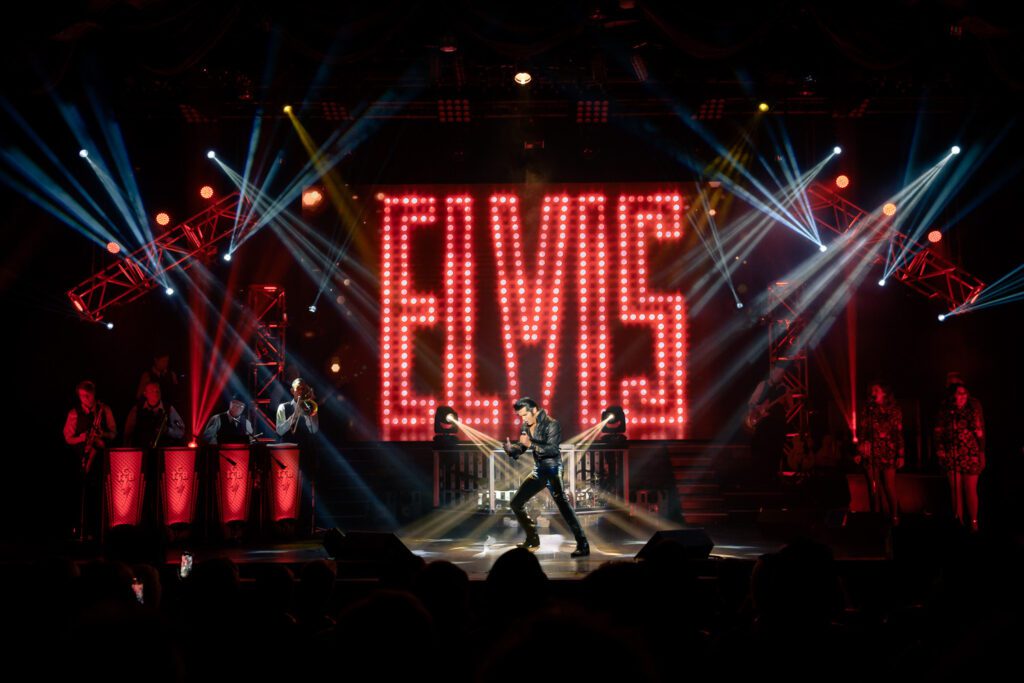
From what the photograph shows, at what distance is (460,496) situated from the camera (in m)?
11.7

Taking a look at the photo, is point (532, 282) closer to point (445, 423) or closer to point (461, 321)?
point (461, 321)

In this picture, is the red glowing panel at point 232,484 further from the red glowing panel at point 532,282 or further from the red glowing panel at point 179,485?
the red glowing panel at point 532,282

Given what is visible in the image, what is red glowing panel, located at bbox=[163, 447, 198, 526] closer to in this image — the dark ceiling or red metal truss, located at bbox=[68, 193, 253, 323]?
red metal truss, located at bbox=[68, 193, 253, 323]

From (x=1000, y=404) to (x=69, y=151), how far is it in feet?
47.0

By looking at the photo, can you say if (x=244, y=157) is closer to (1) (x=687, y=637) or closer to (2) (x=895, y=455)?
(2) (x=895, y=455)

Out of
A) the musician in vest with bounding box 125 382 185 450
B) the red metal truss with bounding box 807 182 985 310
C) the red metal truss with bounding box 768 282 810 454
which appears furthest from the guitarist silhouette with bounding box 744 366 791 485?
the musician in vest with bounding box 125 382 185 450

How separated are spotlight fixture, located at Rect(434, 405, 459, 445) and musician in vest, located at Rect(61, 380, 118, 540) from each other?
4.50 meters

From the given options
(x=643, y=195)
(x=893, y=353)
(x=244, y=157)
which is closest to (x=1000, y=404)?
(x=893, y=353)

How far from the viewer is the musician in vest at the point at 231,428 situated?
1045 cm

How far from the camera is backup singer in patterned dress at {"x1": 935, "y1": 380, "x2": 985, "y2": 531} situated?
9.83 m

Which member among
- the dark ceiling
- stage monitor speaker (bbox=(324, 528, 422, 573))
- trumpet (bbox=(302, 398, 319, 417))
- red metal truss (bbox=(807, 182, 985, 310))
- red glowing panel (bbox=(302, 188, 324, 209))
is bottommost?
stage monitor speaker (bbox=(324, 528, 422, 573))

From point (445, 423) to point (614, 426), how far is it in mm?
2593

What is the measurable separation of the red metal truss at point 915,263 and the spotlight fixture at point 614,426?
4608mm

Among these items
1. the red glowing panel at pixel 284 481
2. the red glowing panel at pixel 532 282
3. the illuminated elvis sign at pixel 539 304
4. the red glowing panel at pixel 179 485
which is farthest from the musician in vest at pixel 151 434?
the red glowing panel at pixel 532 282
